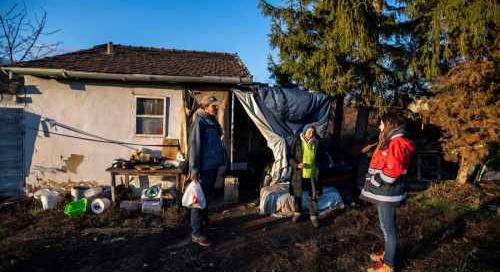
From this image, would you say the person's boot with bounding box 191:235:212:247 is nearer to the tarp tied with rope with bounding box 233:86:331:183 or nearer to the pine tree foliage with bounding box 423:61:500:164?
the tarp tied with rope with bounding box 233:86:331:183

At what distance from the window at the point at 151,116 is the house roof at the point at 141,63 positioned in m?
0.80

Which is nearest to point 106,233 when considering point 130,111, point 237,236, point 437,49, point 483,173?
point 237,236

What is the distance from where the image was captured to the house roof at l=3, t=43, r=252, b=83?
7836 millimetres

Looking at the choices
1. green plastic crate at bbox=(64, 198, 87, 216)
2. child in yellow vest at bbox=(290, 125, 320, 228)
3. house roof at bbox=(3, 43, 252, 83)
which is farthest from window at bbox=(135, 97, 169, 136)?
child in yellow vest at bbox=(290, 125, 320, 228)

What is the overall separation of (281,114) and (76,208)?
16.4 ft

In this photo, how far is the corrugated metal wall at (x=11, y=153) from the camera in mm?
8070

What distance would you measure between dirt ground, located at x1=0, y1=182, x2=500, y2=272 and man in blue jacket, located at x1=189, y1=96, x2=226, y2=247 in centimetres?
46

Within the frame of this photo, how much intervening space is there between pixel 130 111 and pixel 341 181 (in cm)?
563

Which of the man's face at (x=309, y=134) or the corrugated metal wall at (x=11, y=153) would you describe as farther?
the corrugated metal wall at (x=11, y=153)

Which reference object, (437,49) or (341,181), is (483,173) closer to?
(437,49)

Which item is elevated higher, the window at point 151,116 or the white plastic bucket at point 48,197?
the window at point 151,116

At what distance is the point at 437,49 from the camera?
27.3ft

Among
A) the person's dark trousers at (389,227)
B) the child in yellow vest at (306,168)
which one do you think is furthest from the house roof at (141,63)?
the person's dark trousers at (389,227)

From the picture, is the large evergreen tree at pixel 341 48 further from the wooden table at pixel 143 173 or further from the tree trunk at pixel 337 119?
the wooden table at pixel 143 173
